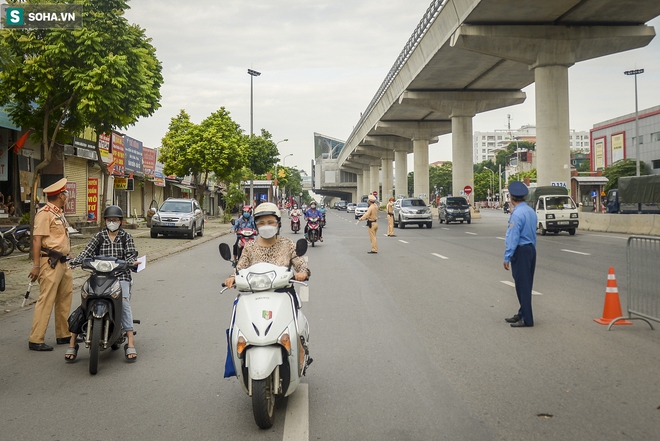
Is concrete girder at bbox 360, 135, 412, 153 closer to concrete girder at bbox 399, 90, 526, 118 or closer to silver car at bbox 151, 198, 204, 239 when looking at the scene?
concrete girder at bbox 399, 90, 526, 118

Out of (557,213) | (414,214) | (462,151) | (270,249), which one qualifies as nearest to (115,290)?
(270,249)

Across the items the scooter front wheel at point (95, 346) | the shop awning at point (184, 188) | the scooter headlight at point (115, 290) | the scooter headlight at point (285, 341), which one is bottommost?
the scooter front wheel at point (95, 346)

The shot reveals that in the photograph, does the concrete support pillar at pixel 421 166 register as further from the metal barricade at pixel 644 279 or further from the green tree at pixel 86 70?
the metal barricade at pixel 644 279

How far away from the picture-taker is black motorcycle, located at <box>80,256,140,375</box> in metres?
5.90

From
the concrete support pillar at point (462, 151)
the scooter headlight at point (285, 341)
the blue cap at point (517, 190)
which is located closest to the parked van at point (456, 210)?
the concrete support pillar at point (462, 151)

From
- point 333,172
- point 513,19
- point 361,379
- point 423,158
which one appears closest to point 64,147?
point 513,19

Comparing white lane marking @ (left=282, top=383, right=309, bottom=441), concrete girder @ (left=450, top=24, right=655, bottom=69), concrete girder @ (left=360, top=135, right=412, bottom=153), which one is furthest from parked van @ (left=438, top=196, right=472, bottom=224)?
white lane marking @ (left=282, top=383, right=309, bottom=441)

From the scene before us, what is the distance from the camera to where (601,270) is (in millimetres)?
13914

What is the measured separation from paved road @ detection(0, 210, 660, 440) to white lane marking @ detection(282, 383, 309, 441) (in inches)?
1.4

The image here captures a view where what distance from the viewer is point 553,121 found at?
31.9 meters

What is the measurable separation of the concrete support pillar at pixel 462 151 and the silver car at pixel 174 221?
27812mm

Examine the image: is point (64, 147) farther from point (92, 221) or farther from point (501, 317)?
point (501, 317)

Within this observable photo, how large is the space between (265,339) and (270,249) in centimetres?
105

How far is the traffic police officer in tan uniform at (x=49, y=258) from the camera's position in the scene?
670 centimetres
